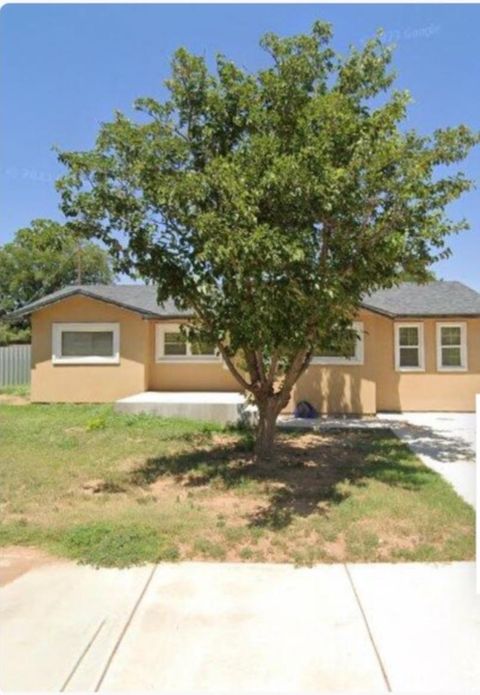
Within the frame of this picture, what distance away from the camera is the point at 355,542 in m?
5.21

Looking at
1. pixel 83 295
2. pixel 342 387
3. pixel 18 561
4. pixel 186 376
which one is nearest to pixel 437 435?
pixel 342 387

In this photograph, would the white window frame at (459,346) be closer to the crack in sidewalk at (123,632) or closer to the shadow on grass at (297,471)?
the shadow on grass at (297,471)

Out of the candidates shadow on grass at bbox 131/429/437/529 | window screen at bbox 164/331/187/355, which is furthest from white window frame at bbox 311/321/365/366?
window screen at bbox 164/331/187/355

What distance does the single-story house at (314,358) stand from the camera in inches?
549

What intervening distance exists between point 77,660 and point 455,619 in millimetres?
2598

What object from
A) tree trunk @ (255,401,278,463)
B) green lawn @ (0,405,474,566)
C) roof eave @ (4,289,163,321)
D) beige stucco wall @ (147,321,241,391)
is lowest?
green lawn @ (0,405,474,566)

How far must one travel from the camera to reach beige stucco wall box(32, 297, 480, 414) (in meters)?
13.9

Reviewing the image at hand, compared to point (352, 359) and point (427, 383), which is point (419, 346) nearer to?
point (427, 383)

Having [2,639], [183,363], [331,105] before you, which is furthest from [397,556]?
[183,363]

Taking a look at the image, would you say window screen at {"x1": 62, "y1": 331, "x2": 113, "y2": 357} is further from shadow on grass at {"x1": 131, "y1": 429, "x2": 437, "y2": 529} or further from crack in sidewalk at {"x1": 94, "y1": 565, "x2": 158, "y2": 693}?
crack in sidewalk at {"x1": 94, "y1": 565, "x2": 158, "y2": 693}

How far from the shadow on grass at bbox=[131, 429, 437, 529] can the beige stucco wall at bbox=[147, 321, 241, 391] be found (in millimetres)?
5083

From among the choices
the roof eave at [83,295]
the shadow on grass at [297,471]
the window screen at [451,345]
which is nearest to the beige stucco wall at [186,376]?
the roof eave at [83,295]

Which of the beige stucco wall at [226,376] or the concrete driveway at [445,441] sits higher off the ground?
the beige stucco wall at [226,376]

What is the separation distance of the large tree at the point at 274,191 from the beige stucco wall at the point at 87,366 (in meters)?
7.88
